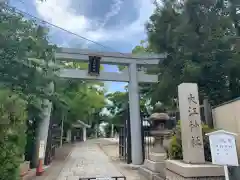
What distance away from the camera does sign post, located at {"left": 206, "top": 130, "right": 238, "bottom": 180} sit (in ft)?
11.9

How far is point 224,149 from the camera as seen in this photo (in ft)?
12.2

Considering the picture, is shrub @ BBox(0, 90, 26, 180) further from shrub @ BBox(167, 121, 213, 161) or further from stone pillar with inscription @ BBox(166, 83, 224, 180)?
shrub @ BBox(167, 121, 213, 161)

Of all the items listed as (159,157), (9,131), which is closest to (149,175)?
→ (159,157)

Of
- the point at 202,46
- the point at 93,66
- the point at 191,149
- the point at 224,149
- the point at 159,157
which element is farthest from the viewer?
the point at 93,66

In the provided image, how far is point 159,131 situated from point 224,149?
13.1ft

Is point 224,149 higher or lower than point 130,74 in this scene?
lower

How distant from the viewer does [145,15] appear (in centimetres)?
955

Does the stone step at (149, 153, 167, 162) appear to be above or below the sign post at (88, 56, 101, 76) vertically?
below

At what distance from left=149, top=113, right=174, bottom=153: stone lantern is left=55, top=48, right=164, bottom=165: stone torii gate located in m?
1.98

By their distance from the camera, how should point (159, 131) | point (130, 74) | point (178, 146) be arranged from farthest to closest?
point (130, 74), point (159, 131), point (178, 146)

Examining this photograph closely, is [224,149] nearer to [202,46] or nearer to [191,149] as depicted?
[191,149]

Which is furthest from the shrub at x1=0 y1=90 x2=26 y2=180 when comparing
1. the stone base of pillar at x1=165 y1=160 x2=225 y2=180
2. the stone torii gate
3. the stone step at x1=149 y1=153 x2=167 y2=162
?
the stone torii gate

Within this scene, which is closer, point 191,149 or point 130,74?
point 191,149

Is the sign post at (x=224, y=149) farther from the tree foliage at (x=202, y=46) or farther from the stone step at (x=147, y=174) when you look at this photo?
the tree foliage at (x=202, y=46)
